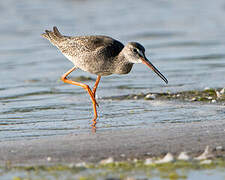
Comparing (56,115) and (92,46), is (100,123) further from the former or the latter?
(92,46)

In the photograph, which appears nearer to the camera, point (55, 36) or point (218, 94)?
point (218, 94)

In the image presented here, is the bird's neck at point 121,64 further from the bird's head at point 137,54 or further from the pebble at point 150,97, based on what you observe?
the pebble at point 150,97

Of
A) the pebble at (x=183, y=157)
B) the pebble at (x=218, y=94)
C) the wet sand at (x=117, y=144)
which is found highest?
the pebble at (x=218, y=94)

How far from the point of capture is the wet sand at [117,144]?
228 inches

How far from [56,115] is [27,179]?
115 inches

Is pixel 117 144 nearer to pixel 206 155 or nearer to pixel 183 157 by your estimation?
pixel 183 157

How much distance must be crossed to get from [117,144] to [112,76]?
17.4 ft

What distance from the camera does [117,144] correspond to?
624cm

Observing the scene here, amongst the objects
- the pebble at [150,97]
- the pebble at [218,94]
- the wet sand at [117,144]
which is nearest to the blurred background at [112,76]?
the pebble at [150,97]

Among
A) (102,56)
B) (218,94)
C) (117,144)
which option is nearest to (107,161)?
(117,144)

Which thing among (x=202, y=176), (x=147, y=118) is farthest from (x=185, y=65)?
(x=202, y=176)

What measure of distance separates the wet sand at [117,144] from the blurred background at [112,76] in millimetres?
396

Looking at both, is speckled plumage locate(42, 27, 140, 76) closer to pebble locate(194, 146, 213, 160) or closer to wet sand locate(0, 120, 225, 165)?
wet sand locate(0, 120, 225, 165)

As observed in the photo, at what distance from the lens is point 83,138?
6.59 meters
